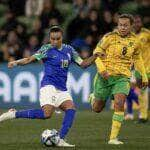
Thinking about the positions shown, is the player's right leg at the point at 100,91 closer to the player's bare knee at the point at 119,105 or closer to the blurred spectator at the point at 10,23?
the player's bare knee at the point at 119,105

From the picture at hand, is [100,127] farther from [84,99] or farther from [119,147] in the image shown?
[84,99]

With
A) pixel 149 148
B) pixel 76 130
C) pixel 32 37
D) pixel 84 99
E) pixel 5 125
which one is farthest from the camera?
pixel 32 37

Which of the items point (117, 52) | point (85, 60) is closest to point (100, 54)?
point (85, 60)

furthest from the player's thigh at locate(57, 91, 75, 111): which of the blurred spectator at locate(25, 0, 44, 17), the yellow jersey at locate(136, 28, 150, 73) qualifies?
the blurred spectator at locate(25, 0, 44, 17)

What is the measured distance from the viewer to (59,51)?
12.5 metres

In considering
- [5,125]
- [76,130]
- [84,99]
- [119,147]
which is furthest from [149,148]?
[84,99]

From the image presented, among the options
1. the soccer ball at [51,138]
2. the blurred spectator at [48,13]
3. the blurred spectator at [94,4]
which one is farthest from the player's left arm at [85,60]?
the blurred spectator at [48,13]

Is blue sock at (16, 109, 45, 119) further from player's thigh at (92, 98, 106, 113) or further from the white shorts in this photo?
player's thigh at (92, 98, 106, 113)

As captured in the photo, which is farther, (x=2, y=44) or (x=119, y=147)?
(x=2, y=44)

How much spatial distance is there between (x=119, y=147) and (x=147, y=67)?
16.6 ft

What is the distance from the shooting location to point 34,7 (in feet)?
78.6

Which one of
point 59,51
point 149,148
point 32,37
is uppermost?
point 32,37

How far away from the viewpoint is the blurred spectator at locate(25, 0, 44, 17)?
23866 millimetres

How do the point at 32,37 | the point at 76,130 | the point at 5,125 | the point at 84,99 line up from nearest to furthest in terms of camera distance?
the point at 76,130 → the point at 5,125 → the point at 84,99 → the point at 32,37
